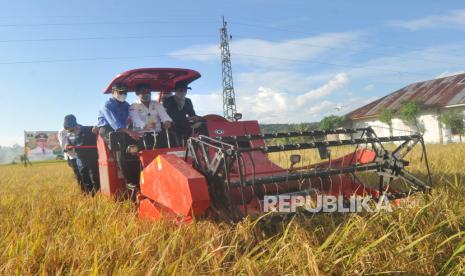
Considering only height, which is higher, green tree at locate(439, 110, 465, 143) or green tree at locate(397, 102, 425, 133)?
green tree at locate(397, 102, 425, 133)

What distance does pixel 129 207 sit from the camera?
14.5ft

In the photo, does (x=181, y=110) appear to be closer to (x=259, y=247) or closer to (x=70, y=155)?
(x=70, y=155)

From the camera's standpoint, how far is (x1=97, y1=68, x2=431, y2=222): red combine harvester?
3.32 metres

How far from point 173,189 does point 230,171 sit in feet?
2.92

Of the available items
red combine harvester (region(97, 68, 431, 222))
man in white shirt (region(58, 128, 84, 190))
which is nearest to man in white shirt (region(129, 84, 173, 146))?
red combine harvester (region(97, 68, 431, 222))

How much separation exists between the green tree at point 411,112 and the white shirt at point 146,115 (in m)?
28.6

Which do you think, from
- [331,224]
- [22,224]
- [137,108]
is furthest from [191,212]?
[137,108]

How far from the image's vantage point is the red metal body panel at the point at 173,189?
126 inches

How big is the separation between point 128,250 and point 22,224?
1.75m

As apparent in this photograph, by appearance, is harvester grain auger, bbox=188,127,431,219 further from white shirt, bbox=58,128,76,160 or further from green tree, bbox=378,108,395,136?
green tree, bbox=378,108,395,136

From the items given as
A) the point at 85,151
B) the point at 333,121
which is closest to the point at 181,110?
the point at 85,151

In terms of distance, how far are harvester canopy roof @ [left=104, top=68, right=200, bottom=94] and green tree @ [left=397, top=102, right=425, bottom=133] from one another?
28.0 meters

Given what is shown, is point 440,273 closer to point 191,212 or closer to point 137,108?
point 191,212

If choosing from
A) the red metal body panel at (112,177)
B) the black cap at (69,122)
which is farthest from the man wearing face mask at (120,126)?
the black cap at (69,122)
